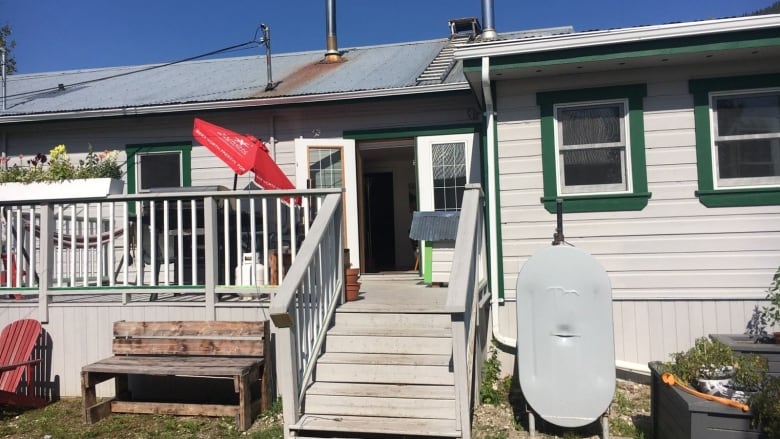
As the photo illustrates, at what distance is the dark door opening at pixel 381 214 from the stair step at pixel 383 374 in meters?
5.49

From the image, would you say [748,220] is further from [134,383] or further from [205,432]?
[134,383]

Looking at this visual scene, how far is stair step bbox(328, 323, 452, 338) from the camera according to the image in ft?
15.6

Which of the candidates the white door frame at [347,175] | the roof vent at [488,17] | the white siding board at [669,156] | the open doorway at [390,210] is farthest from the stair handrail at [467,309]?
the open doorway at [390,210]

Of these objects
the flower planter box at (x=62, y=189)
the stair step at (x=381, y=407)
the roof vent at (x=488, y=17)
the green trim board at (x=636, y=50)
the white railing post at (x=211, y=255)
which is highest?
the roof vent at (x=488, y=17)

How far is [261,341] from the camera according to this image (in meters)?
4.97

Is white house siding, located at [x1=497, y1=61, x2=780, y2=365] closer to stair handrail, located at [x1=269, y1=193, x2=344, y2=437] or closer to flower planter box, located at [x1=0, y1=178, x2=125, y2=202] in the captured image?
stair handrail, located at [x1=269, y1=193, x2=344, y2=437]

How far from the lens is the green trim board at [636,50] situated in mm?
5203

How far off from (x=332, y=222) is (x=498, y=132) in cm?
206

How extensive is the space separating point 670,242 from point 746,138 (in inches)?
46.7

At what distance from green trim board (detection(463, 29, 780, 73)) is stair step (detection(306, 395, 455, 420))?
123 inches

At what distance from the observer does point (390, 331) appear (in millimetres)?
4844

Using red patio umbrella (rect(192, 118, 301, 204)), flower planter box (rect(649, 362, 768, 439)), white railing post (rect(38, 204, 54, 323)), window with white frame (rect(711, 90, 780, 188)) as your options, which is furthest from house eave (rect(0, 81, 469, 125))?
flower planter box (rect(649, 362, 768, 439))

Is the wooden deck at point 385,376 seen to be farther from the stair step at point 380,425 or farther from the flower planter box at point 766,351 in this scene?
the flower planter box at point 766,351

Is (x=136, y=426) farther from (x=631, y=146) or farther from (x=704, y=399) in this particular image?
(x=631, y=146)
